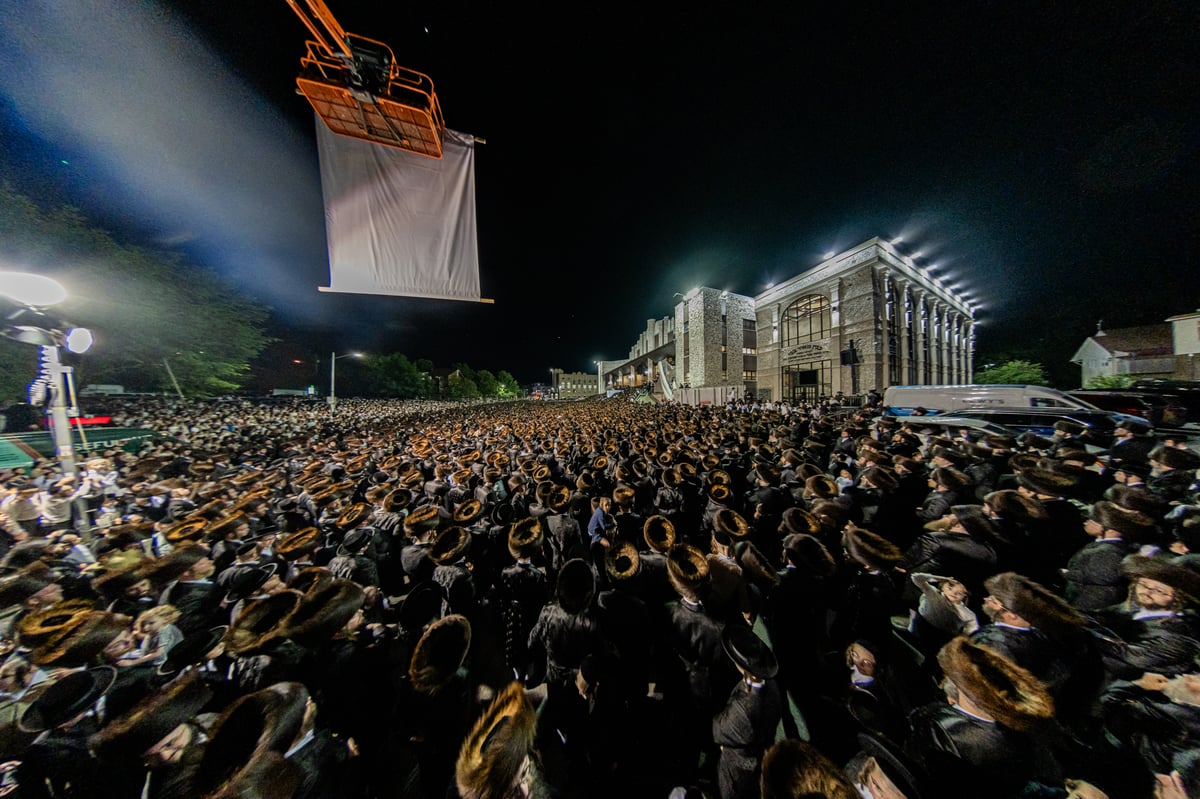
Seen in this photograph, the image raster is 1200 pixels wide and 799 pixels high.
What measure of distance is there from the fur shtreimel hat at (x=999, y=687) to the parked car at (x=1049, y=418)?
1088 centimetres

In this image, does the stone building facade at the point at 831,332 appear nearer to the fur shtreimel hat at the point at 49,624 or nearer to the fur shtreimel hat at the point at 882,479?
the fur shtreimel hat at the point at 882,479

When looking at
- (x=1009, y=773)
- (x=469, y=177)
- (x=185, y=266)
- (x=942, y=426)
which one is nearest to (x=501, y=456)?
(x=469, y=177)

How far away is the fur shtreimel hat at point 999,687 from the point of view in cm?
135

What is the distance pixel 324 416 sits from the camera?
19203 millimetres

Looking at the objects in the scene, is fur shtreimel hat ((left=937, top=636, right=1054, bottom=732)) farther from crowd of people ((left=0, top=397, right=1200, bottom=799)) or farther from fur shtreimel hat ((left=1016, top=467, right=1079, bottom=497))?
fur shtreimel hat ((left=1016, top=467, right=1079, bottom=497))

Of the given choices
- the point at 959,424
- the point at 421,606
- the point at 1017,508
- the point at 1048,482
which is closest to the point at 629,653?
the point at 421,606

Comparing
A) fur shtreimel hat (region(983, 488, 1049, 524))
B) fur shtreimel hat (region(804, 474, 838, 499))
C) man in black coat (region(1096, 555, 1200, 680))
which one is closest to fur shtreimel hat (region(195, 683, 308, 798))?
man in black coat (region(1096, 555, 1200, 680))

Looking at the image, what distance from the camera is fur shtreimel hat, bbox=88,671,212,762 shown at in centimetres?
148

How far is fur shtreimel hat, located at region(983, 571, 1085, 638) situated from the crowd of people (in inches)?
0.7

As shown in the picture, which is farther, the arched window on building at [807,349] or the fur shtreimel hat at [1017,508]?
the arched window on building at [807,349]

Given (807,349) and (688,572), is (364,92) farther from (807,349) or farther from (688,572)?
(807,349)

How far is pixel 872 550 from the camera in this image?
8.45 ft

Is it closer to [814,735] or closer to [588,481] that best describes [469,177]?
[588,481]

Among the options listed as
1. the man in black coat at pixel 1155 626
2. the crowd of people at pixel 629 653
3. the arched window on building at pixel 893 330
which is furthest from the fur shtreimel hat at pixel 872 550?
the arched window on building at pixel 893 330
